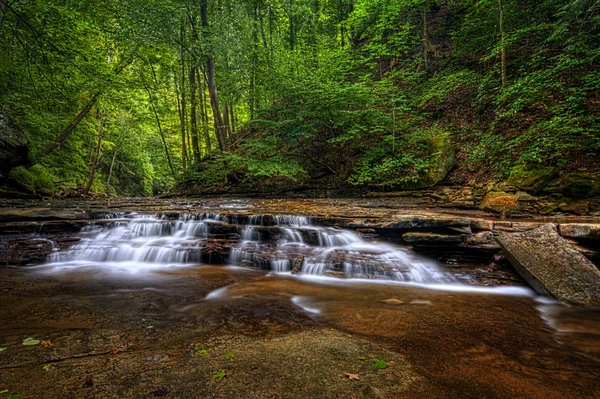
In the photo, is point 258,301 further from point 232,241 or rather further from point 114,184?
point 114,184

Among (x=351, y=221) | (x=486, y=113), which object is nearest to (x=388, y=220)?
(x=351, y=221)

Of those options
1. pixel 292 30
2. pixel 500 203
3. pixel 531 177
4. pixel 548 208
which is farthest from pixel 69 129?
pixel 548 208

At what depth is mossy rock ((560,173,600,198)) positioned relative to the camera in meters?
6.57

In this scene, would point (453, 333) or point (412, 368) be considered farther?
point (453, 333)

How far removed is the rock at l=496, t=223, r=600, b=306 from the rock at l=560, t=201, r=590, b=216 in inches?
103

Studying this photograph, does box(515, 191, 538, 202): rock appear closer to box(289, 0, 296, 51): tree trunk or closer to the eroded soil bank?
the eroded soil bank

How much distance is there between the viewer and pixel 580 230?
4527 mm

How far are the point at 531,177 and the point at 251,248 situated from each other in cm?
769

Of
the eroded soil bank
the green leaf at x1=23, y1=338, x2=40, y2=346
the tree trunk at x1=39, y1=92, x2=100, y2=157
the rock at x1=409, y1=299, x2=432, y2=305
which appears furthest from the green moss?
the rock at x1=409, y1=299, x2=432, y2=305

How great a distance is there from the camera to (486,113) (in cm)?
1080

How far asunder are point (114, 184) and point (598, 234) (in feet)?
87.3

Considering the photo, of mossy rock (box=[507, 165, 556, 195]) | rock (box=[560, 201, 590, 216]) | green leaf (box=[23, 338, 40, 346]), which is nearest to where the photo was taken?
green leaf (box=[23, 338, 40, 346])

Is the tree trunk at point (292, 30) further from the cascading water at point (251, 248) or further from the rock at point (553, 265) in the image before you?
the rock at point (553, 265)

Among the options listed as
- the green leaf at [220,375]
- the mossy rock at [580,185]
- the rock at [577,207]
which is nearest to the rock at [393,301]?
→ the green leaf at [220,375]
